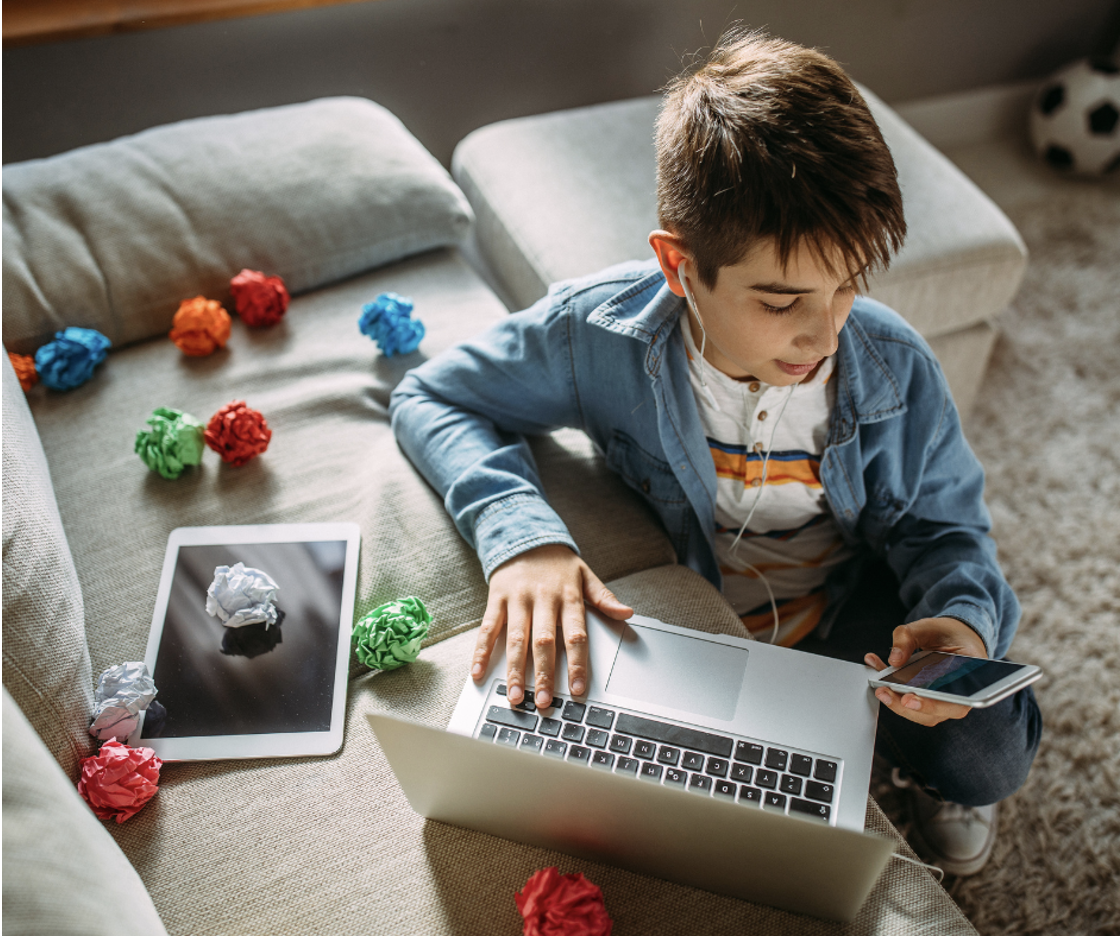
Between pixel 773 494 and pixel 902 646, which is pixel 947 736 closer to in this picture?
pixel 902 646

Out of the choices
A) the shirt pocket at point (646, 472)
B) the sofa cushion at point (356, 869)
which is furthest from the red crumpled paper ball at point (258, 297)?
the sofa cushion at point (356, 869)

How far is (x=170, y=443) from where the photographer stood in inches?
38.1

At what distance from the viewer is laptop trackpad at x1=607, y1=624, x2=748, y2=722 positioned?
0.73 metres

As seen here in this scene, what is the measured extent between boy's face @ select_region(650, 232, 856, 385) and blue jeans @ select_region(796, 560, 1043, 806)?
368 millimetres

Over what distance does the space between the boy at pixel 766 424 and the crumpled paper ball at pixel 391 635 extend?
0.08 meters

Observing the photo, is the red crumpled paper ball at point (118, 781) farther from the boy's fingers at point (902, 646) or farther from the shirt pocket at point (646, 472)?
the boy's fingers at point (902, 646)

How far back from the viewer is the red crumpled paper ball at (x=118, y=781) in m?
0.71

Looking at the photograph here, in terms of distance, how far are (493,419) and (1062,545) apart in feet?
3.38

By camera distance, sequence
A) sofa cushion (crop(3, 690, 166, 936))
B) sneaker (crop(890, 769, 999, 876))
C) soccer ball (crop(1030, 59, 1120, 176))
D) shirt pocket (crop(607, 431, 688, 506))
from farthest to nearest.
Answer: soccer ball (crop(1030, 59, 1120, 176))
sneaker (crop(890, 769, 999, 876))
shirt pocket (crop(607, 431, 688, 506))
sofa cushion (crop(3, 690, 166, 936))

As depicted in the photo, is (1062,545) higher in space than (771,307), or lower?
lower

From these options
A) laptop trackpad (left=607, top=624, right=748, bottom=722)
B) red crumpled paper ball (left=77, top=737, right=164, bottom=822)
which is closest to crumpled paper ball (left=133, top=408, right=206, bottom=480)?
red crumpled paper ball (left=77, top=737, right=164, bottom=822)

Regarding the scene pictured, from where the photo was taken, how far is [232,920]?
0.67 meters

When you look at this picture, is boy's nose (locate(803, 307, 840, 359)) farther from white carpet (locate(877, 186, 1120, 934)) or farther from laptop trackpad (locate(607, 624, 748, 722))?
white carpet (locate(877, 186, 1120, 934))

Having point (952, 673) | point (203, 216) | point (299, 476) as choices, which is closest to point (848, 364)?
point (952, 673)
